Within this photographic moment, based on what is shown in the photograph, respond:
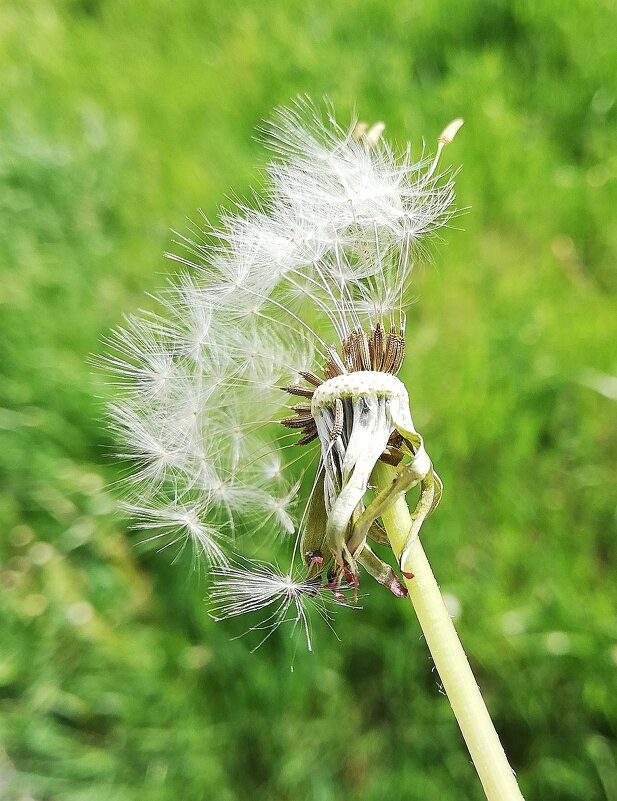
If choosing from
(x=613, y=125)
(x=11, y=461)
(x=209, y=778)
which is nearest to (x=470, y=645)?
(x=209, y=778)

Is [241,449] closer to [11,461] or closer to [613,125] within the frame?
[11,461]

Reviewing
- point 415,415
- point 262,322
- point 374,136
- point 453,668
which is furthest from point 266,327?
point 415,415

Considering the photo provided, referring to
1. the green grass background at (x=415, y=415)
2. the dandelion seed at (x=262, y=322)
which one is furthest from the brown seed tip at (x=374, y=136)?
the green grass background at (x=415, y=415)

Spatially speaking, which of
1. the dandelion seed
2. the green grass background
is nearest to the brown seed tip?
the dandelion seed

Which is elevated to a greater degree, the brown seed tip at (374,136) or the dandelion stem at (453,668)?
the brown seed tip at (374,136)

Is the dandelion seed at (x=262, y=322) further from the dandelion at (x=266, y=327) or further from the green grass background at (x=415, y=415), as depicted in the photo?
the green grass background at (x=415, y=415)

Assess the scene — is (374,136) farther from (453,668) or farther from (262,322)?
(453,668)
